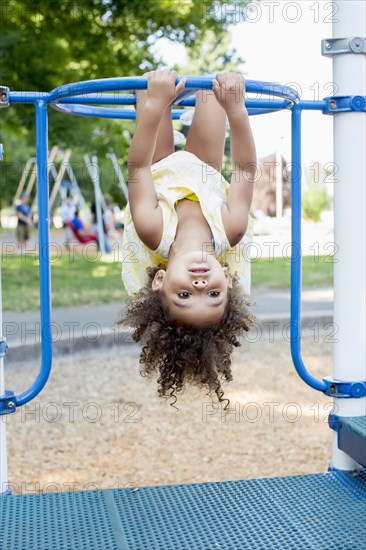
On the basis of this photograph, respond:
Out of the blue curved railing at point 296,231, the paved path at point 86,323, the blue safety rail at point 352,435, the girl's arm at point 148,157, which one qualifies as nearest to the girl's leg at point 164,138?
the girl's arm at point 148,157

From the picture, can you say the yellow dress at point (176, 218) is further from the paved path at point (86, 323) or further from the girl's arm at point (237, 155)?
the paved path at point (86, 323)

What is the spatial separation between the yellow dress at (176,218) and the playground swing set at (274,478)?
17 centimetres

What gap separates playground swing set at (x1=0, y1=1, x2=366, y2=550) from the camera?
180 centimetres

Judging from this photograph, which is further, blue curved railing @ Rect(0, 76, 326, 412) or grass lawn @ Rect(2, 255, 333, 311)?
grass lawn @ Rect(2, 255, 333, 311)

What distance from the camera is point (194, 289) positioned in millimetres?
1926

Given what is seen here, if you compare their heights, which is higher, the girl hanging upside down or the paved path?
the girl hanging upside down

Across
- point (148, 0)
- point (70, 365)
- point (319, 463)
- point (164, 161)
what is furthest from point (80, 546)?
point (148, 0)

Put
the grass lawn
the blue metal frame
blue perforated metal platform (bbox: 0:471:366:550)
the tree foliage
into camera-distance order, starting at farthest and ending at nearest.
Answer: the grass lawn → the tree foliage → the blue metal frame → blue perforated metal platform (bbox: 0:471:366:550)

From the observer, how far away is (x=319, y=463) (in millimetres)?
3502

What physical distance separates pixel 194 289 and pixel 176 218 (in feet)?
0.76

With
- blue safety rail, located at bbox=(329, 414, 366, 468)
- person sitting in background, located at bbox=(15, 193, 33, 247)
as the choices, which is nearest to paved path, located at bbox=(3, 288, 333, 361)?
blue safety rail, located at bbox=(329, 414, 366, 468)

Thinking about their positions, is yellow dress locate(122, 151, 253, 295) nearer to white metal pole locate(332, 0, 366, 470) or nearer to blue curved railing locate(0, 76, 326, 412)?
blue curved railing locate(0, 76, 326, 412)

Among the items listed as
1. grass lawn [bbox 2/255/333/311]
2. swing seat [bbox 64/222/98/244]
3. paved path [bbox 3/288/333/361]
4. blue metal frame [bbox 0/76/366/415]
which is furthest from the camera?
swing seat [bbox 64/222/98/244]

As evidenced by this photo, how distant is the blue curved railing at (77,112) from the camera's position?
188cm
